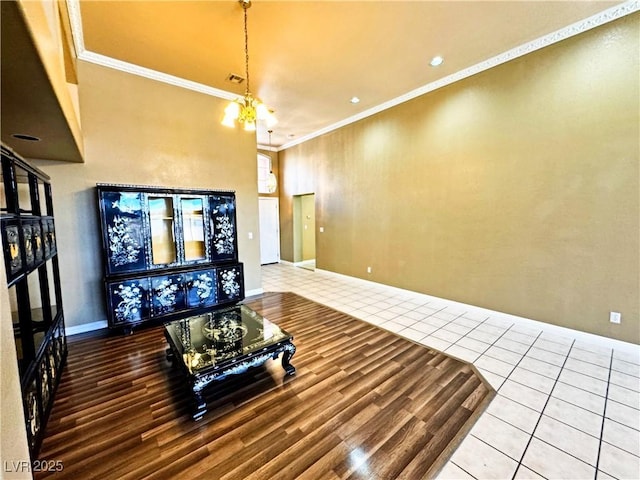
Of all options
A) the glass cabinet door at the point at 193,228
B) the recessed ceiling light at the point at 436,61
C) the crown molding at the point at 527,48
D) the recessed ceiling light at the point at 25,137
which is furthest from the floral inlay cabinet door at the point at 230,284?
the recessed ceiling light at the point at 436,61

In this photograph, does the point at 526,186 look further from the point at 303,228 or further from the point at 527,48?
the point at 303,228

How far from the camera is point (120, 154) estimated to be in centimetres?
379

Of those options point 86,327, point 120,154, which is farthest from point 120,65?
point 86,327

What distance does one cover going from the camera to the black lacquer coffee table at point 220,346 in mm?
2078

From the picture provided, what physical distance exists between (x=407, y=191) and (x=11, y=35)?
4.87 metres

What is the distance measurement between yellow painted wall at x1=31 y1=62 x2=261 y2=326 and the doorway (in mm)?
3472

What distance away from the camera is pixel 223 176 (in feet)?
15.5

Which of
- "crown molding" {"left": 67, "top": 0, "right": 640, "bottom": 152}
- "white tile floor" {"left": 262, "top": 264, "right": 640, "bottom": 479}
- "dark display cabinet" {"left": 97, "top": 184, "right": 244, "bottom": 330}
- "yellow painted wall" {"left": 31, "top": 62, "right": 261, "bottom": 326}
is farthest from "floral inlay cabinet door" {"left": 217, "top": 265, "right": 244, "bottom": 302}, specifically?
"crown molding" {"left": 67, "top": 0, "right": 640, "bottom": 152}

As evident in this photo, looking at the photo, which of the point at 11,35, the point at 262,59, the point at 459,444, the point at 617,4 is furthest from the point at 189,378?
the point at 617,4

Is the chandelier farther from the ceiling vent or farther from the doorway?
the doorway

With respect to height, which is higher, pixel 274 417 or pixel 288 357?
pixel 288 357

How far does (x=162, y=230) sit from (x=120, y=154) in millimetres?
1208

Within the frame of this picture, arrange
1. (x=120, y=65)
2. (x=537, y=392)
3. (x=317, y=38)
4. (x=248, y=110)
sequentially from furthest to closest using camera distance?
(x=120, y=65) < (x=317, y=38) < (x=248, y=110) < (x=537, y=392)

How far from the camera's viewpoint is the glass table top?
7.16ft
